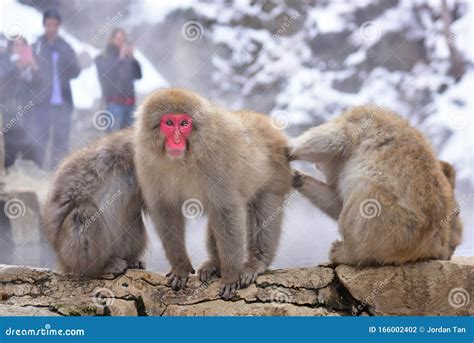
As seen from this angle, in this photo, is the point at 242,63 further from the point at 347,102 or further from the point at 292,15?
the point at 347,102

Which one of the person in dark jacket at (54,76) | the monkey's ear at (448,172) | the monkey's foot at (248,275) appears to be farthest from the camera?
the person in dark jacket at (54,76)

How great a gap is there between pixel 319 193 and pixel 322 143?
517 mm

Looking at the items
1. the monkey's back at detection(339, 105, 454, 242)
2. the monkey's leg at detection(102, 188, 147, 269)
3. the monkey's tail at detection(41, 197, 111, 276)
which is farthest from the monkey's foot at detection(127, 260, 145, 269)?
the monkey's back at detection(339, 105, 454, 242)

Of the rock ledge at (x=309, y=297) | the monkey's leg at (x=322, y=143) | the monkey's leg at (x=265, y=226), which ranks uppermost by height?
the monkey's leg at (x=322, y=143)

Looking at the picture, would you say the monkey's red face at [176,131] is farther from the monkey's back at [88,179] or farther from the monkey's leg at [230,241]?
the monkey's back at [88,179]

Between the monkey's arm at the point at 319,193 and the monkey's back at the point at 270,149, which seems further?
the monkey's arm at the point at 319,193

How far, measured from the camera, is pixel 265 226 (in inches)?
176

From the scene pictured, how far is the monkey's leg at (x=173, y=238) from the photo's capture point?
420 centimetres

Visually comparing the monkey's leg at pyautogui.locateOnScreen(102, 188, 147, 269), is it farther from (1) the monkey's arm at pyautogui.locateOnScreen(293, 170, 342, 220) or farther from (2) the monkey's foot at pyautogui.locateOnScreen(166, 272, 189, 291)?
(1) the monkey's arm at pyautogui.locateOnScreen(293, 170, 342, 220)

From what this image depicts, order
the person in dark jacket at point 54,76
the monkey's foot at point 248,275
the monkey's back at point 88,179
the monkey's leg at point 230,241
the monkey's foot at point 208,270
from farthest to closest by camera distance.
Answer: the person in dark jacket at point 54,76 → the monkey's back at point 88,179 → the monkey's foot at point 208,270 → the monkey's foot at point 248,275 → the monkey's leg at point 230,241

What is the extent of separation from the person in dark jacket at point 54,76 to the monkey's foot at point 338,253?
2881mm

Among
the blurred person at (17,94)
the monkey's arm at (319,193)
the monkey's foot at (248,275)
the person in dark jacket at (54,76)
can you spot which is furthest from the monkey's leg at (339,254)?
the blurred person at (17,94)

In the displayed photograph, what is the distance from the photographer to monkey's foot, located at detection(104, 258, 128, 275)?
14.5 feet

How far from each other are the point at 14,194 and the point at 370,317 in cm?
382
